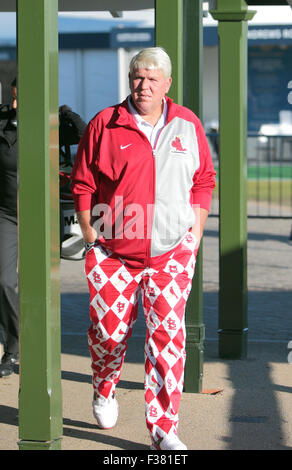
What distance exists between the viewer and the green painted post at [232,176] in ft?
A: 20.9

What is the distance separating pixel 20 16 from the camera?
3699 millimetres

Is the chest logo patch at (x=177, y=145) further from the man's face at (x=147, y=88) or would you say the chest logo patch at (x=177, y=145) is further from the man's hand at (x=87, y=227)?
the man's hand at (x=87, y=227)

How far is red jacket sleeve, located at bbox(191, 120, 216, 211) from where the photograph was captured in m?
4.56

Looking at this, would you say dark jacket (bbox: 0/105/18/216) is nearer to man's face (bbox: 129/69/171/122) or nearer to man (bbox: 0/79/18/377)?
man (bbox: 0/79/18/377)

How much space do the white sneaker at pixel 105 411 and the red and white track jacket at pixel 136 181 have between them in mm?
850

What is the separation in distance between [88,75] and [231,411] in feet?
101

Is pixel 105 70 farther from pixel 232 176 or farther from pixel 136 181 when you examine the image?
pixel 136 181

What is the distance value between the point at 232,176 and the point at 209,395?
155 cm

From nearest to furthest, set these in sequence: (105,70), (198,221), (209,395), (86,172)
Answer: (86,172) → (198,221) → (209,395) → (105,70)

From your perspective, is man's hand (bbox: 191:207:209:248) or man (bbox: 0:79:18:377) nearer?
man's hand (bbox: 191:207:209:248)

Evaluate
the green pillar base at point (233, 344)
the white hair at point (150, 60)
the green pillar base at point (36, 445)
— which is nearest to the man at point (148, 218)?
the white hair at point (150, 60)

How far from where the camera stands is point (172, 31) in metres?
5.28

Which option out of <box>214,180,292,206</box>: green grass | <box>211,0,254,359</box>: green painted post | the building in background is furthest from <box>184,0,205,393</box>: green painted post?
the building in background

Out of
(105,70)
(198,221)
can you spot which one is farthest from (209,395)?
(105,70)
